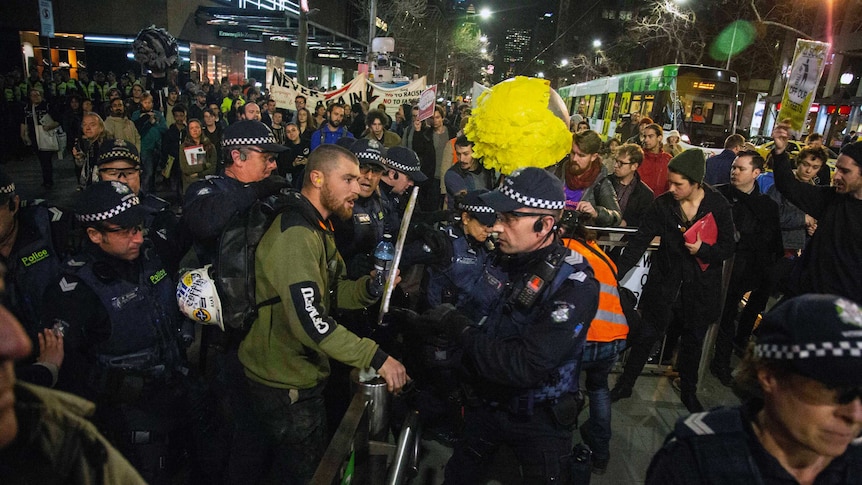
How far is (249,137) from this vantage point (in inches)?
157

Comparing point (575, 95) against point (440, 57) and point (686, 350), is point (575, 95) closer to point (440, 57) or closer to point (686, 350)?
point (440, 57)

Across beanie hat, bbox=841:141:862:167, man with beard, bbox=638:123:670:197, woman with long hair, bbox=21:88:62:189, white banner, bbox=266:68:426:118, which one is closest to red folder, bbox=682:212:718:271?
beanie hat, bbox=841:141:862:167

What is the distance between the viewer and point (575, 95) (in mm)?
30953

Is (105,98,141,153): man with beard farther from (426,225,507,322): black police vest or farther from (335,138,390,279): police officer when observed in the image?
(426,225,507,322): black police vest

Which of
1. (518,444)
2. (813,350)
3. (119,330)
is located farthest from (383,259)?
(813,350)

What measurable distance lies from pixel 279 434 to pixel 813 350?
253 centimetres

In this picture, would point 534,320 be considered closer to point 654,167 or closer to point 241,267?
point 241,267

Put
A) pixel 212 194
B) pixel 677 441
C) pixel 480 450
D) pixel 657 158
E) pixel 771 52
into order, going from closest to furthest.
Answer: pixel 677 441 → pixel 480 450 → pixel 212 194 → pixel 657 158 → pixel 771 52

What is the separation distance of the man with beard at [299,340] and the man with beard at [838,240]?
3.32 m

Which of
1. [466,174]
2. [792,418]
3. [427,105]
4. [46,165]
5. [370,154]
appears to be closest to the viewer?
[792,418]

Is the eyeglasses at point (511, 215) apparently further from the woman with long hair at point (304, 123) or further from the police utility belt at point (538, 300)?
the woman with long hair at point (304, 123)

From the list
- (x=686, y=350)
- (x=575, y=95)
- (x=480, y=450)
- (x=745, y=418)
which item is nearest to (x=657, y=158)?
(x=686, y=350)

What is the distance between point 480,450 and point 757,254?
405 centimetres

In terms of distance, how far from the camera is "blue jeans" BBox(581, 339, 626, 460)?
337 cm
